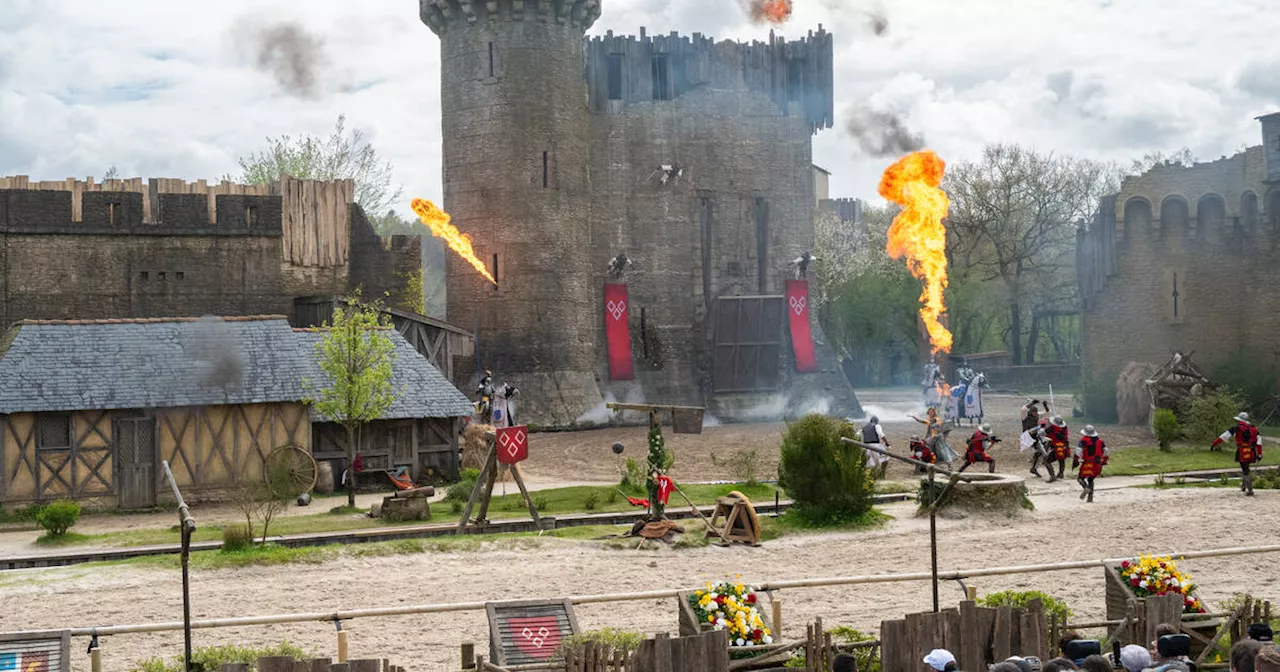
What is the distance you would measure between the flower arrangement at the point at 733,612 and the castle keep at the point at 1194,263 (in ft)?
108

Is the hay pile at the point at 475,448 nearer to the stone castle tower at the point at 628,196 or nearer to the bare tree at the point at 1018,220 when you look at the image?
the stone castle tower at the point at 628,196

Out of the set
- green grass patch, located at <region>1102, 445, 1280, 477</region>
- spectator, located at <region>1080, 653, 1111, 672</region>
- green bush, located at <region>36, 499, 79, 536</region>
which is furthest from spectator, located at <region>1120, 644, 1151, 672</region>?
green grass patch, located at <region>1102, 445, 1280, 477</region>

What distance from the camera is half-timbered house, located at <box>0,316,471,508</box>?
1053 inches

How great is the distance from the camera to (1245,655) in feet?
31.8

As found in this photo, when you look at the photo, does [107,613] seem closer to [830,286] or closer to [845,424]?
[845,424]

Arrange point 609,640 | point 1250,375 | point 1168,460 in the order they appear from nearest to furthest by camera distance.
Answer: point 609,640 < point 1168,460 < point 1250,375

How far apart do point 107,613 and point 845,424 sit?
12280mm

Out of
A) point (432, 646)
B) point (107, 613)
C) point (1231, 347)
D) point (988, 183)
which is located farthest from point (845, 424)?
point (988, 183)

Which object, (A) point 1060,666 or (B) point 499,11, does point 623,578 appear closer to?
(A) point 1060,666

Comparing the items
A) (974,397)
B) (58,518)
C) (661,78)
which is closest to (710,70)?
(661,78)

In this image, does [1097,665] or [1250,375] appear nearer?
[1097,665]

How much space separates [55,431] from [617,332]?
2372 centimetres

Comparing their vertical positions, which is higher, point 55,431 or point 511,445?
point 55,431

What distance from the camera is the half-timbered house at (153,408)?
87.7 feet
